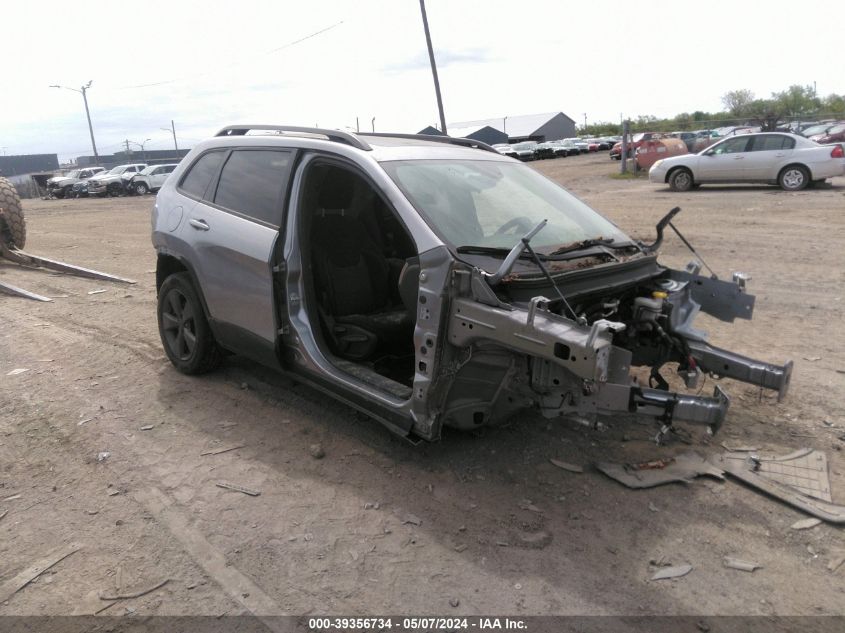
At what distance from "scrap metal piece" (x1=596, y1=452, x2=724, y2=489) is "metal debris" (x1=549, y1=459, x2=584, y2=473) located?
0.12 meters

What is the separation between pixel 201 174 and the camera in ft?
17.4

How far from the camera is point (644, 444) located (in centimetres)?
414

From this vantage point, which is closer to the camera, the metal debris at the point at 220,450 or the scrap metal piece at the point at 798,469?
the scrap metal piece at the point at 798,469

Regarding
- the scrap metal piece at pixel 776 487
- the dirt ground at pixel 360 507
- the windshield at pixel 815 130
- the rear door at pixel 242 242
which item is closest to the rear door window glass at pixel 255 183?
the rear door at pixel 242 242

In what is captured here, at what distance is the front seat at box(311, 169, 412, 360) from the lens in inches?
180

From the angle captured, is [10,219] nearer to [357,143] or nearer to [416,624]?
[357,143]

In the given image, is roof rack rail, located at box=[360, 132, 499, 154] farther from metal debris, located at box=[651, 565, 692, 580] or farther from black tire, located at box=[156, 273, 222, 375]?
metal debris, located at box=[651, 565, 692, 580]

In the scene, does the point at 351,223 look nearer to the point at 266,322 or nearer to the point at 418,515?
the point at 266,322

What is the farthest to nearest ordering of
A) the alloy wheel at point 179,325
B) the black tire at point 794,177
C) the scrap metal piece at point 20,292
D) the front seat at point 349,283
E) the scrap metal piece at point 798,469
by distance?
the black tire at point 794,177, the scrap metal piece at point 20,292, the alloy wheel at point 179,325, the front seat at point 349,283, the scrap metal piece at point 798,469

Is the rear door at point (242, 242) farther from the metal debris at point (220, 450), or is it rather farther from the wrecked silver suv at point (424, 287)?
the metal debris at point (220, 450)

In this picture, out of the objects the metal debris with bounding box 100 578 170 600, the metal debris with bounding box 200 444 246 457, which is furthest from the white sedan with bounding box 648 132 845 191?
the metal debris with bounding box 100 578 170 600

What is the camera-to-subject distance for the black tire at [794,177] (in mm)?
16297

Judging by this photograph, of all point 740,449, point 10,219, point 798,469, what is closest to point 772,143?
point 740,449

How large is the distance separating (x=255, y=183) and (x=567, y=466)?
2.83 m
